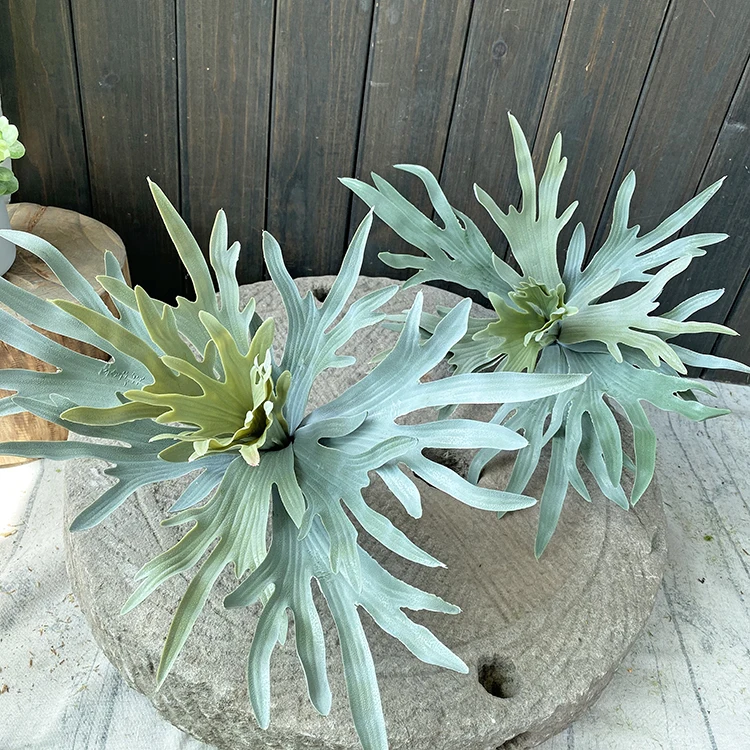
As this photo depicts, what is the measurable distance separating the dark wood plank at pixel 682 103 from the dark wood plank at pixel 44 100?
107 centimetres

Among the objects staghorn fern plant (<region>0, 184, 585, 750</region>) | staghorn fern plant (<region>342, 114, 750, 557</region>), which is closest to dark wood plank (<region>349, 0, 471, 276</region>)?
staghorn fern plant (<region>342, 114, 750, 557</region>)

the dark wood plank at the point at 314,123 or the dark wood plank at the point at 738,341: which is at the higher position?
the dark wood plank at the point at 314,123

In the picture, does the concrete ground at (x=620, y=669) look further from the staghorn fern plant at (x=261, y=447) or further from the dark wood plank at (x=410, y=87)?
the dark wood plank at (x=410, y=87)

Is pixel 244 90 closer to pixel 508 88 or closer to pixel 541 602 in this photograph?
pixel 508 88

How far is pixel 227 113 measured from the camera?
4.50ft

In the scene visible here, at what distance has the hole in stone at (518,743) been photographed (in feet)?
2.76

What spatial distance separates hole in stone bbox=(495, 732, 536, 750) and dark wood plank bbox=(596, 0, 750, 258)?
1056 millimetres

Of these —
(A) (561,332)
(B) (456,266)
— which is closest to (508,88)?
(B) (456,266)

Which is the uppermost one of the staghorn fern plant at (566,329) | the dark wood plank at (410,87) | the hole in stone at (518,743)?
the dark wood plank at (410,87)

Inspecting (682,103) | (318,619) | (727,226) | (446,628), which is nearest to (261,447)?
(318,619)

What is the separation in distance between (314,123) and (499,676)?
104 centimetres

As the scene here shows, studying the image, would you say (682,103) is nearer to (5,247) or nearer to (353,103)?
(353,103)

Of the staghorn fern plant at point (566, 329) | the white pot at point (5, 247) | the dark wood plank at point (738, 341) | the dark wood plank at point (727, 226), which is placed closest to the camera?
the staghorn fern plant at point (566, 329)

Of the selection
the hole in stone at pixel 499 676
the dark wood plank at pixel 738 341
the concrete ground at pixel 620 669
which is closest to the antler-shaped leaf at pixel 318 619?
the hole in stone at pixel 499 676
